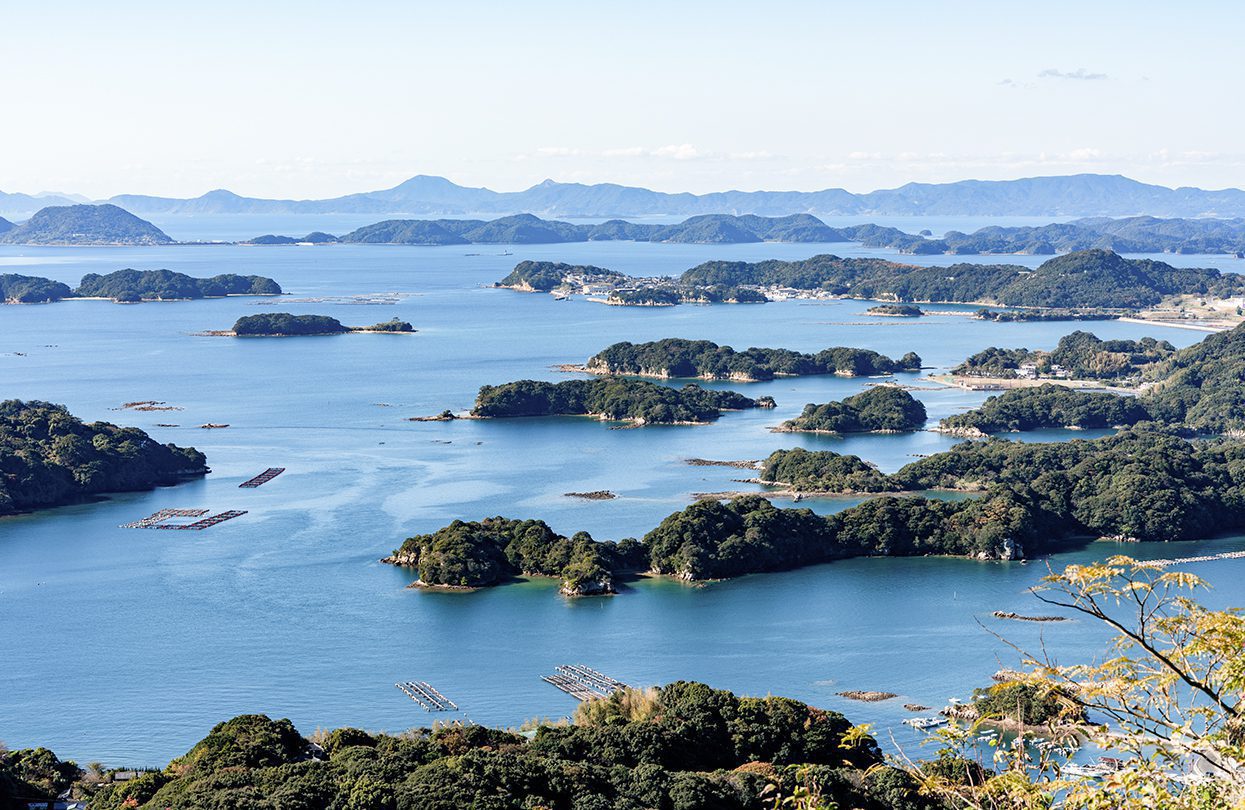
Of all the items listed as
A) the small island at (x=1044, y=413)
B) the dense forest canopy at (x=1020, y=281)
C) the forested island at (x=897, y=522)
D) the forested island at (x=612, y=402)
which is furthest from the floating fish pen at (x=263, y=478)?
the dense forest canopy at (x=1020, y=281)

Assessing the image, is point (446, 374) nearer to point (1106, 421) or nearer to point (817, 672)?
point (1106, 421)

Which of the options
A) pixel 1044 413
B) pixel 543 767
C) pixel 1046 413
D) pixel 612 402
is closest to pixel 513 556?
pixel 543 767

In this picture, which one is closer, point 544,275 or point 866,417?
point 866,417

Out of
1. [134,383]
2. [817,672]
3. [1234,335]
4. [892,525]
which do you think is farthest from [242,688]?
[1234,335]

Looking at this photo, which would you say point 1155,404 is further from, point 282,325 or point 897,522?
point 282,325

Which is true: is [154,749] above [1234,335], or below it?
below

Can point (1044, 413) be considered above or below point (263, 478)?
above
